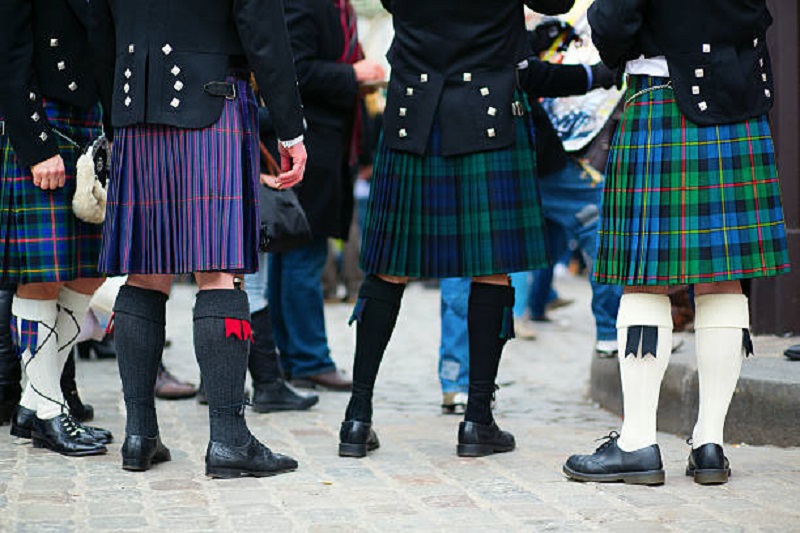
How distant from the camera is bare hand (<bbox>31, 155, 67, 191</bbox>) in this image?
3975mm

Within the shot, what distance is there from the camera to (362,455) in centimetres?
397

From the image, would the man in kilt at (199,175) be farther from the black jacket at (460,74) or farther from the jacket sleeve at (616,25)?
the jacket sleeve at (616,25)

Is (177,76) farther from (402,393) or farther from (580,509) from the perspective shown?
(402,393)

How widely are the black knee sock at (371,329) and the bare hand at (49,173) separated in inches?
43.0

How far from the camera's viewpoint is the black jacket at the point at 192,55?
139 inches

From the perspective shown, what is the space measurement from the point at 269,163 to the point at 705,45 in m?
2.15

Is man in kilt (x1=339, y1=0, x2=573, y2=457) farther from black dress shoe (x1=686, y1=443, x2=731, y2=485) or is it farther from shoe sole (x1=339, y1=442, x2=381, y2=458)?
black dress shoe (x1=686, y1=443, x2=731, y2=485)

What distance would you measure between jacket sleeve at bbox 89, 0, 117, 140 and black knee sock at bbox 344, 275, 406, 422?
1.06 m

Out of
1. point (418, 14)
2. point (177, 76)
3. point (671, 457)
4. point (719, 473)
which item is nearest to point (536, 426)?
point (671, 457)

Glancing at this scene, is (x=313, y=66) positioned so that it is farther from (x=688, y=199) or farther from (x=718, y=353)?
(x=718, y=353)

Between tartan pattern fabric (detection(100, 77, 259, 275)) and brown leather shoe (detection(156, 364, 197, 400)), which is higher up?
tartan pattern fabric (detection(100, 77, 259, 275))

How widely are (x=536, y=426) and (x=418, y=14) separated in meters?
1.70

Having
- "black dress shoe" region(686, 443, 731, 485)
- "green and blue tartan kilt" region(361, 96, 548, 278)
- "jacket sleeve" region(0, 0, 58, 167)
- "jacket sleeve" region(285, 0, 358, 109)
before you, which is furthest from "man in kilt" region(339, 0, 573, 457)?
"jacket sleeve" region(285, 0, 358, 109)

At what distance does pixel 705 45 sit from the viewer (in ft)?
11.3
